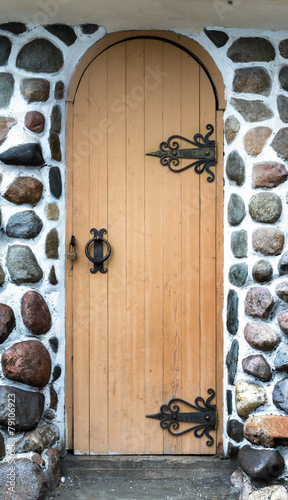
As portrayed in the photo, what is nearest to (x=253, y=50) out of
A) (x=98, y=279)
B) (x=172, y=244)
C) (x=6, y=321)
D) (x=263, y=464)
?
(x=172, y=244)

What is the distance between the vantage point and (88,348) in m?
2.67

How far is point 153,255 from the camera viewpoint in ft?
8.84

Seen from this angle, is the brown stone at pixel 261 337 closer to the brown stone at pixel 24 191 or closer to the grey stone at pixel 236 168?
the grey stone at pixel 236 168

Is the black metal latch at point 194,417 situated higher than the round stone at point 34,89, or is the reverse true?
the round stone at point 34,89

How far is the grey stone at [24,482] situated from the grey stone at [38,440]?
0.06 metres

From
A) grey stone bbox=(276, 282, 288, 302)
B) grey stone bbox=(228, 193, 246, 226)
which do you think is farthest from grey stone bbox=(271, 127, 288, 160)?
grey stone bbox=(276, 282, 288, 302)

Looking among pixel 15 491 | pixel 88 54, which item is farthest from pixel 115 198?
pixel 15 491

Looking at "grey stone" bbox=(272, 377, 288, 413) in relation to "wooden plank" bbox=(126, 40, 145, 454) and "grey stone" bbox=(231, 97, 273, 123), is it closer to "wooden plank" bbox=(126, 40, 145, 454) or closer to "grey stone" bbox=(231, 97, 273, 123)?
"wooden plank" bbox=(126, 40, 145, 454)

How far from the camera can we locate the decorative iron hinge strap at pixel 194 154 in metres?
2.69

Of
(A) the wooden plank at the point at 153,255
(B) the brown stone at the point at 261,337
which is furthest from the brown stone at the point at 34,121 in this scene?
(B) the brown stone at the point at 261,337

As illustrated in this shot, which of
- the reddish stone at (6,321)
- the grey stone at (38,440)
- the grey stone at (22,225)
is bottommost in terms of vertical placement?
the grey stone at (38,440)

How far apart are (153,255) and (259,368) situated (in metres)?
0.77

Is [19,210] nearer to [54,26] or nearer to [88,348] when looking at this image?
[88,348]

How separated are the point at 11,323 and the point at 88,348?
439 mm
